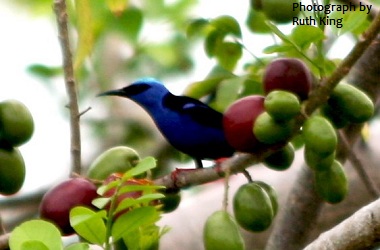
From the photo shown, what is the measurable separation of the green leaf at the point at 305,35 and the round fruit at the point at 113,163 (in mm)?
291

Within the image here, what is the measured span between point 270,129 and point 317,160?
0.32 feet

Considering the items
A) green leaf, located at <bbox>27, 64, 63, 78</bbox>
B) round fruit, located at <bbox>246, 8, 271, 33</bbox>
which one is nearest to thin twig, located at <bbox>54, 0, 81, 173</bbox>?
round fruit, located at <bbox>246, 8, 271, 33</bbox>

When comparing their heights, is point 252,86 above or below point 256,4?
below

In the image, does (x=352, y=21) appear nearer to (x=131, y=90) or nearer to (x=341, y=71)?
(x=341, y=71)

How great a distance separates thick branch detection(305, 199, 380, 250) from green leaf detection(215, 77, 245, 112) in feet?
1.75

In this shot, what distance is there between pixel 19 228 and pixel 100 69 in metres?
2.27

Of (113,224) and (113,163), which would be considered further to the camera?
(113,163)

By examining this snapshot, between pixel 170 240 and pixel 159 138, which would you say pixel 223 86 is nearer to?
pixel 170 240

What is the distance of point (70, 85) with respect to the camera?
5.13ft

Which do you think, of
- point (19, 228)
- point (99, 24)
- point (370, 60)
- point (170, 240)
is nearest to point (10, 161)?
point (19, 228)

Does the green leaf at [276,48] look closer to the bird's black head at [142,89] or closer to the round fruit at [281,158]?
the round fruit at [281,158]

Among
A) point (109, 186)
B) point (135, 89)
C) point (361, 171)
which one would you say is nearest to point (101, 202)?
point (109, 186)

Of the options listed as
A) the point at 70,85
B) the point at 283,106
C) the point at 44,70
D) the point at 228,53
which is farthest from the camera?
the point at 44,70

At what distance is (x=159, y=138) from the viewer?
10.9ft
